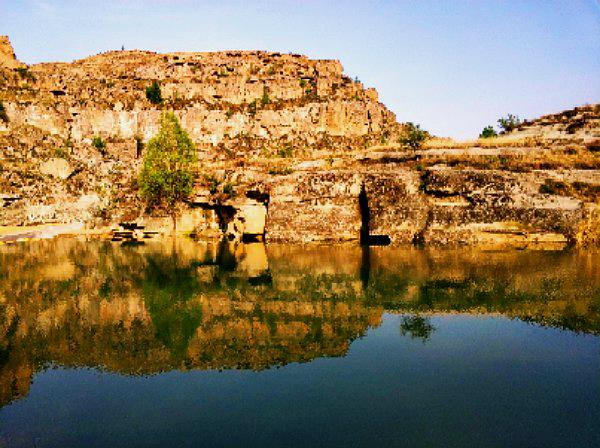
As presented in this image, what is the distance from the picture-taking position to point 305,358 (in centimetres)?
1181

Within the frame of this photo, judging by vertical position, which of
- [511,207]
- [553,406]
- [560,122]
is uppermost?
[560,122]

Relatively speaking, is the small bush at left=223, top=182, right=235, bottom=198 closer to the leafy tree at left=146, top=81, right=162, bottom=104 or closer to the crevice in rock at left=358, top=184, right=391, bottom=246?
the crevice in rock at left=358, top=184, right=391, bottom=246

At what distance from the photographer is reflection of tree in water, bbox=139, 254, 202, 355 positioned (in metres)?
13.2

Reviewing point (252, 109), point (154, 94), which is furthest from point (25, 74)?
point (252, 109)

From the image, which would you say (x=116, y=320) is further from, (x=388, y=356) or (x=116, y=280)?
(x=388, y=356)

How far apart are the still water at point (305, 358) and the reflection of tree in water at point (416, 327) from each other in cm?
9

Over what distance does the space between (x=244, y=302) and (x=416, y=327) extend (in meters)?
6.14

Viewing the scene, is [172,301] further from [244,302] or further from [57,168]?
[57,168]

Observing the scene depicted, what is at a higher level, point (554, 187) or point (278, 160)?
point (278, 160)

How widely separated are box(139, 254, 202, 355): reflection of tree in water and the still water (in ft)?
0.35

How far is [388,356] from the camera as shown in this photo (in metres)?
11.8

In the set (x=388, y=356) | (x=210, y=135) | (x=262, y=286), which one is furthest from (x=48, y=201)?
(x=388, y=356)

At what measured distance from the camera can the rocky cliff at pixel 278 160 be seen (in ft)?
103

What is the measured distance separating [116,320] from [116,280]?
22.0ft
